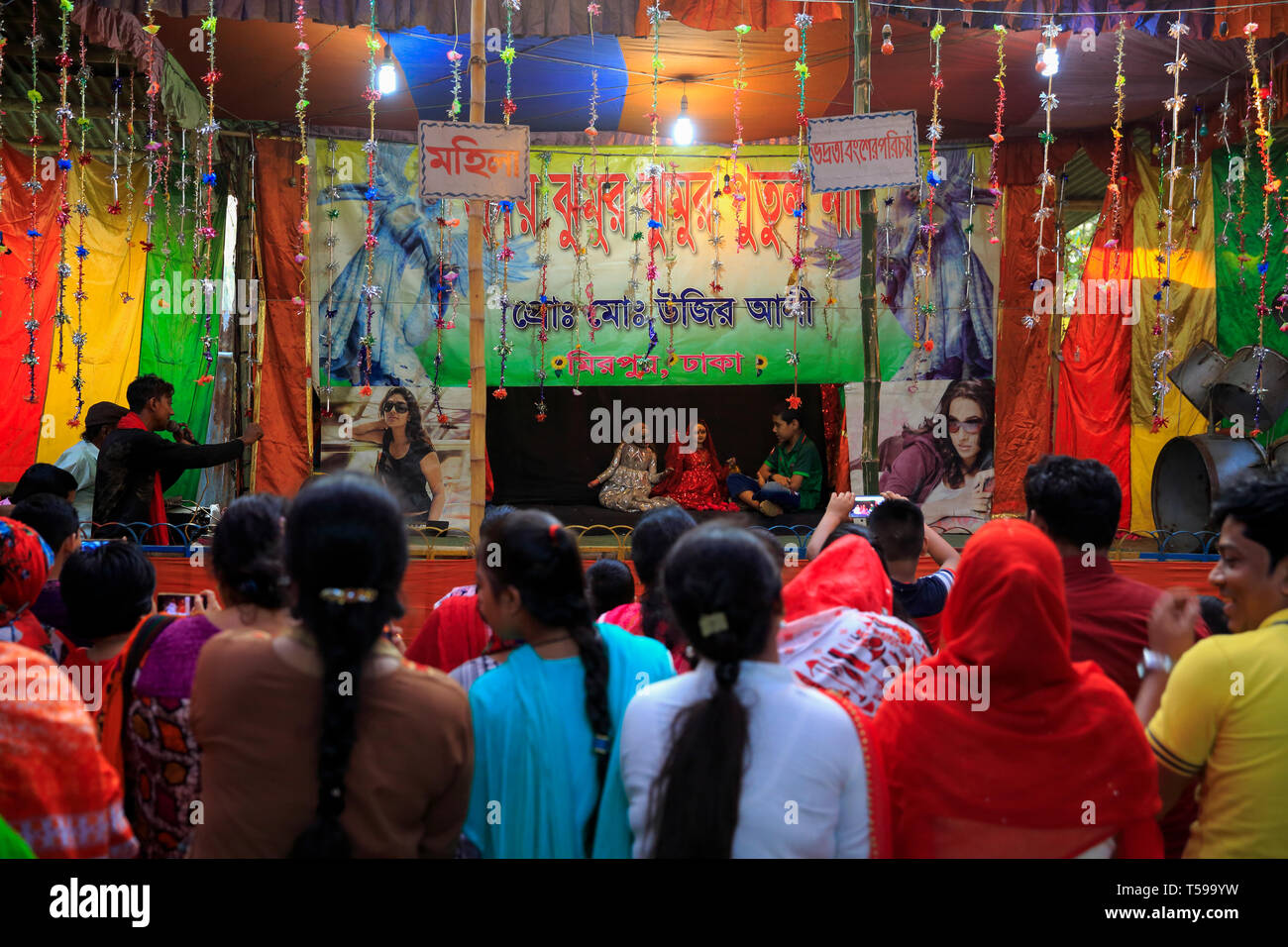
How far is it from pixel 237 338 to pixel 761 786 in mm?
7479

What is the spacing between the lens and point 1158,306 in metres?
7.78

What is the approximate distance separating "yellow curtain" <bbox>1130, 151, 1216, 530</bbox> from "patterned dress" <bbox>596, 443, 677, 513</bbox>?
3.77 m

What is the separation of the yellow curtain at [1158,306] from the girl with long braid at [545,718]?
699cm

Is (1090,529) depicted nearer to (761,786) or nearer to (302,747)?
(761,786)

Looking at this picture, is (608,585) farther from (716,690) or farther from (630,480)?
(630,480)

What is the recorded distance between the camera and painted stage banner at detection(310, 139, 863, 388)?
799 centimetres

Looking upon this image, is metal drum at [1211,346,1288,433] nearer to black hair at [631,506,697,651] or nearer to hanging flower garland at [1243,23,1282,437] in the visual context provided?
hanging flower garland at [1243,23,1282,437]

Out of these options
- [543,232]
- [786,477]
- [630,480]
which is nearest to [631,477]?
[630,480]

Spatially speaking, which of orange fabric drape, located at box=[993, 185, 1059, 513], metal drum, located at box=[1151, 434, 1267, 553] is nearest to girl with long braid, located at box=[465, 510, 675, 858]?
metal drum, located at box=[1151, 434, 1267, 553]

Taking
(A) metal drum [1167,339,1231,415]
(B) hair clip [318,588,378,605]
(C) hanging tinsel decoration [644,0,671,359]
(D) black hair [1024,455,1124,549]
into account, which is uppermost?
(C) hanging tinsel decoration [644,0,671,359]

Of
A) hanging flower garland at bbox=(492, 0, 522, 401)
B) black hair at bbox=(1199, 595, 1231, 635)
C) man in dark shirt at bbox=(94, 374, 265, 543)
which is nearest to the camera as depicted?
black hair at bbox=(1199, 595, 1231, 635)

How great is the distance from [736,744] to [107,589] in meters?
1.47

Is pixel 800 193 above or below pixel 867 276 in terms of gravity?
above

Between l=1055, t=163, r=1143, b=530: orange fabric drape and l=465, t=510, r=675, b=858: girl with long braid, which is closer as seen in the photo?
l=465, t=510, r=675, b=858: girl with long braid
